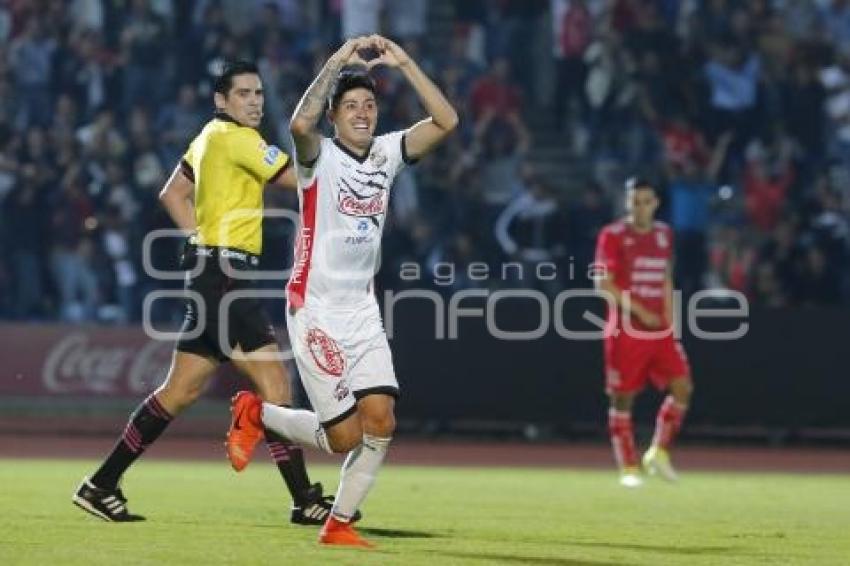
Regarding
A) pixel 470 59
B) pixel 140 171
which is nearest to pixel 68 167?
pixel 140 171

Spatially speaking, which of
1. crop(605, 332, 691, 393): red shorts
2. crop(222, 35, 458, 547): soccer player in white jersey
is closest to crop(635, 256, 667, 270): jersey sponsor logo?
crop(605, 332, 691, 393): red shorts

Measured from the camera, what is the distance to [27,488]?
14.1 meters

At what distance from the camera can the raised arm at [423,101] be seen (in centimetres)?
994

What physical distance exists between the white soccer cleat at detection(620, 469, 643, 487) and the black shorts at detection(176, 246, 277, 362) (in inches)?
207

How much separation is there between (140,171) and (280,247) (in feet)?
7.97

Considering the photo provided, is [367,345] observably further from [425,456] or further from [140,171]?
[140,171]

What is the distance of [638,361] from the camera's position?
1623cm

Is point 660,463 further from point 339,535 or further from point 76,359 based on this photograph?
point 76,359

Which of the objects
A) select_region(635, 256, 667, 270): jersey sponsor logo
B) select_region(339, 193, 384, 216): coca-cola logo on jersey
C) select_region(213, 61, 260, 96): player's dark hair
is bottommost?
select_region(635, 256, 667, 270): jersey sponsor logo

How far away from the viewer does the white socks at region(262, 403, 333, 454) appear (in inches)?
411

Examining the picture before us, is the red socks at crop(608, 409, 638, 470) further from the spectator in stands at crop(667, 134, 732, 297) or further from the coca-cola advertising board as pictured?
the coca-cola advertising board

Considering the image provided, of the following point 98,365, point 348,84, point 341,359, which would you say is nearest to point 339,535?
point 341,359

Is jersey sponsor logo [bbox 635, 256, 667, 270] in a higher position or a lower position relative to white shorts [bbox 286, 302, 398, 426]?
lower

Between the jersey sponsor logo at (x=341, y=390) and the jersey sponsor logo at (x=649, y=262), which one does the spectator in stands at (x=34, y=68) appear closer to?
the jersey sponsor logo at (x=649, y=262)
